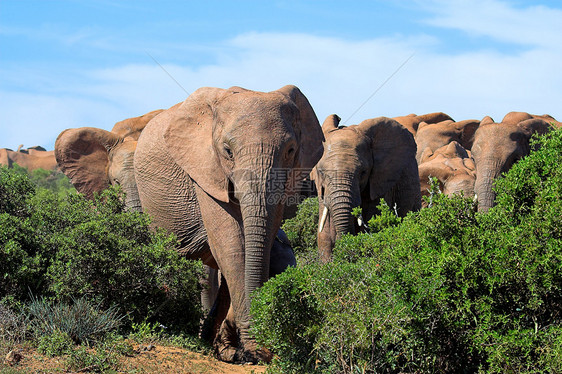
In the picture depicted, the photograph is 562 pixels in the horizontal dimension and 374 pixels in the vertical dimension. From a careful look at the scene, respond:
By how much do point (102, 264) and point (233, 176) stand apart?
5.19ft

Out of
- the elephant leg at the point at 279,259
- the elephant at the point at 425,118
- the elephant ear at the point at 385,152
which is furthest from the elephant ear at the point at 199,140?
the elephant at the point at 425,118

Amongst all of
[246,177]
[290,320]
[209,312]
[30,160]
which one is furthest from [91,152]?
[30,160]

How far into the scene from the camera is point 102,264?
7.93m

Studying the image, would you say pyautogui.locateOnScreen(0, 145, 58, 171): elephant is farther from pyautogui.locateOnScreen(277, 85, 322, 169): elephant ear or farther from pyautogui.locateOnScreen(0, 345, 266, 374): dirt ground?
pyautogui.locateOnScreen(0, 345, 266, 374): dirt ground

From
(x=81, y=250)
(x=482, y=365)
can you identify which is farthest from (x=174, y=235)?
(x=482, y=365)

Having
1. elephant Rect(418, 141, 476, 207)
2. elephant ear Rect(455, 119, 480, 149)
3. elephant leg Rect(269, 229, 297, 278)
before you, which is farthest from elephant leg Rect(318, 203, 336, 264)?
elephant ear Rect(455, 119, 480, 149)

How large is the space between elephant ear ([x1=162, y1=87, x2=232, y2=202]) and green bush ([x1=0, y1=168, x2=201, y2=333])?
751mm

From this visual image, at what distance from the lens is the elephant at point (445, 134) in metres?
25.0

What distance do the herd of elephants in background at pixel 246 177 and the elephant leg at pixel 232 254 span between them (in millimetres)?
10

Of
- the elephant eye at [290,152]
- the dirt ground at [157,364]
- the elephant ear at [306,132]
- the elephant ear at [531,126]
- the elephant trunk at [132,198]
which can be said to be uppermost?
the elephant ear at [531,126]

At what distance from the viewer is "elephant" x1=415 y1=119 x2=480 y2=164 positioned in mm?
24953

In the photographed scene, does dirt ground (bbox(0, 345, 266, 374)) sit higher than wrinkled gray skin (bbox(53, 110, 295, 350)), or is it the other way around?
wrinkled gray skin (bbox(53, 110, 295, 350))

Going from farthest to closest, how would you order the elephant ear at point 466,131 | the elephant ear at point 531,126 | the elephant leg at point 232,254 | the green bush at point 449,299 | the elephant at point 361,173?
the elephant ear at point 466,131 → the elephant ear at point 531,126 → the elephant at point 361,173 → the elephant leg at point 232,254 → the green bush at point 449,299

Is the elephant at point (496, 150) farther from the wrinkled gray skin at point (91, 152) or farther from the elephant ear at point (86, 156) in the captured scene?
the elephant ear at point (86, 156)
